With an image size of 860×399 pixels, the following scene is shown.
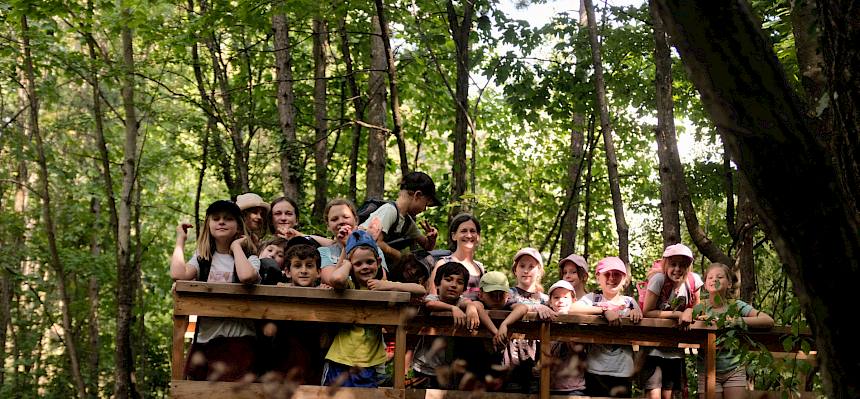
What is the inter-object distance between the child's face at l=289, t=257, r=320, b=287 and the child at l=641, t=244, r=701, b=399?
2327 millimetres

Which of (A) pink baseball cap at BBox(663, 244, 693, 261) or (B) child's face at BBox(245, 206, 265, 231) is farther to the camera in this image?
(B) child's face at BBox(245, 206, 265, 231)

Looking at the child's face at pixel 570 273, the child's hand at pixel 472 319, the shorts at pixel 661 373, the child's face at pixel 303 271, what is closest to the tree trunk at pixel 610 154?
the child's face at pixel 570 273

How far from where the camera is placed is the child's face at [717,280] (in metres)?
6.43

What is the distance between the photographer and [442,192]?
13.5 meters

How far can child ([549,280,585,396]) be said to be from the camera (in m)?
6.00

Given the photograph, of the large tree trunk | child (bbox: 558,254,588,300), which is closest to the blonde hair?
child (bbox: 558,254,588,300)

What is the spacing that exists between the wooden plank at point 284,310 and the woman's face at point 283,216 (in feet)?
5.03

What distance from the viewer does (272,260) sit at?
5840mm

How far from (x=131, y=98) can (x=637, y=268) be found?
886 cm

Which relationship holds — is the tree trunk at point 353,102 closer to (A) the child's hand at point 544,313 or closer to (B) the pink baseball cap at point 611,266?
(B) the pink baseball cap at point 611,266

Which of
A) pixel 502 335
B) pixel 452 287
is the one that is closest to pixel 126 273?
pixel 452 287

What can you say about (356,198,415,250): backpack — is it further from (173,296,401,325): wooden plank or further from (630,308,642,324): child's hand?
(630,308,642,324): child's hand

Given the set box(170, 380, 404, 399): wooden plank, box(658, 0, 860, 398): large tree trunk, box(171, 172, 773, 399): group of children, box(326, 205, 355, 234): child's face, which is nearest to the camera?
box(658, 0, 860, 398): large tree trunk

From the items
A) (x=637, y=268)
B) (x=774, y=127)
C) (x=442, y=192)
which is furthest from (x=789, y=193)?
(x=637, y=268)
